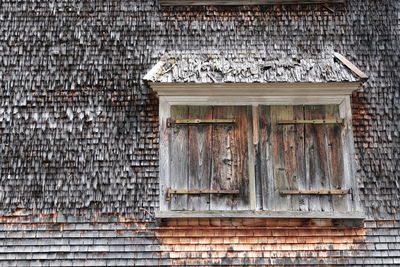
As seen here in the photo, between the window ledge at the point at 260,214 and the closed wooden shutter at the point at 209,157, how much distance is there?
103 millimetres

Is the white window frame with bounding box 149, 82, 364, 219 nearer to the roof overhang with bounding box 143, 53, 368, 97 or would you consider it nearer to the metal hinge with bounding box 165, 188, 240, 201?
the roof overhang with bounding box 143, 53, 368, 97

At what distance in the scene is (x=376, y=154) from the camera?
7.89 m

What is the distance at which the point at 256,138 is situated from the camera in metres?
7.71

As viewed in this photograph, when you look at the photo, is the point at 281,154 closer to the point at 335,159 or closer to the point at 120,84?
the point at 335,159

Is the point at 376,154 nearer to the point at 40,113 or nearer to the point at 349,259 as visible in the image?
the point at 349,259

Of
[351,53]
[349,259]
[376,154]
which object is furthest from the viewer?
[351,53]

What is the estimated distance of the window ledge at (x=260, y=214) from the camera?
24.4ft

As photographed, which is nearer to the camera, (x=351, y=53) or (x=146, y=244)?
(x=146, y=244)

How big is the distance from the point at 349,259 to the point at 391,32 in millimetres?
3375

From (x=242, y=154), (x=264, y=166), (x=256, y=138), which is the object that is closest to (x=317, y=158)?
(x=264, y=166)

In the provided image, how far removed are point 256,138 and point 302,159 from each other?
66 cm

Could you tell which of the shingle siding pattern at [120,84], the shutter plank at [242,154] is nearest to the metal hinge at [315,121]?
the shingle siding pattern at [120,84]

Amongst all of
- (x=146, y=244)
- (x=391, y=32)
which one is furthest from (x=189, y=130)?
(x=391, y=32)

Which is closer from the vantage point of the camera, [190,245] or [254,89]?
[190,245]
